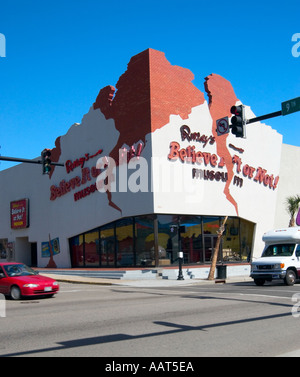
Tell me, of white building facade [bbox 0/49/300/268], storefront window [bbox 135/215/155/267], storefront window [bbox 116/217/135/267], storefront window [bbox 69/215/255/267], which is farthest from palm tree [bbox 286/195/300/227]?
storefront window [bbox 116/217/135/267]

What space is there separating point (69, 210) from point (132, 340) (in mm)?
27291

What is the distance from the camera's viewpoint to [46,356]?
715 centimetres

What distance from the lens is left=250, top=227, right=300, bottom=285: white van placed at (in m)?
20.1

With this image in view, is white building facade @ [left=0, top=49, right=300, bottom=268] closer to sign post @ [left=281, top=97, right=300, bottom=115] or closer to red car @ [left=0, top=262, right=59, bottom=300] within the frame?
red car @ [left=0, top=262, right=59, bottom=300]

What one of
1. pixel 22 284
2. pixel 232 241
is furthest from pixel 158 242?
pixel 22 284

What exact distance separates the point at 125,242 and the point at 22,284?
14.4 metres

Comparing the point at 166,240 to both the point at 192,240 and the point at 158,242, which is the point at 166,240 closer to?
the point at 158,242

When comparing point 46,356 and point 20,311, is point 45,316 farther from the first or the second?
point 46,356

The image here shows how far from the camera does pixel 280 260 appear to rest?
2008 cm

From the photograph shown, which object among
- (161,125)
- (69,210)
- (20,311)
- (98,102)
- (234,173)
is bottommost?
(20,311)

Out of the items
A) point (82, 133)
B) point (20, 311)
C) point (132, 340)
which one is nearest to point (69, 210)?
point (82, 133)

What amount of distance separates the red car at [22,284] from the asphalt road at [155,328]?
135 centimetres
